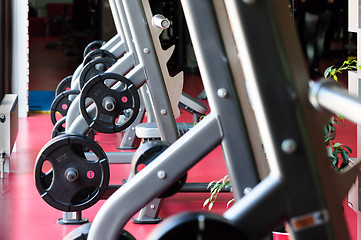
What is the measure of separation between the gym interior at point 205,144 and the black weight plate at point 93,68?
17 mm

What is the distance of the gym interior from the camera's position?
0.95 m

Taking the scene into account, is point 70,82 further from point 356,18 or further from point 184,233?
point 184,233

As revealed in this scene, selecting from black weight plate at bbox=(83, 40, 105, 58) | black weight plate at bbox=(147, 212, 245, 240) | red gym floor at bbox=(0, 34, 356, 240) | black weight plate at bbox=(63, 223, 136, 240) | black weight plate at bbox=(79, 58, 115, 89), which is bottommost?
red gym floor at bbox=(0, 34, 356, 240)

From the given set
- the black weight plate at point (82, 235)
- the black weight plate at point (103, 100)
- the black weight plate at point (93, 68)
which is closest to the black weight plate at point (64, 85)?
the black weight plate at point (93, 68)

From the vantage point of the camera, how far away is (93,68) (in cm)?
418

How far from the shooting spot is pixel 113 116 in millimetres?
2936

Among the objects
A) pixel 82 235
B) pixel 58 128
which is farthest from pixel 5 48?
pixel 82 235

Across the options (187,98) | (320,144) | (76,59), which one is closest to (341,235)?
(320,144)

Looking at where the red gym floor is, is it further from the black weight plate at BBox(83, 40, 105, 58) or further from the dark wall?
the black weight plate at BBox(83, 40, 105, 58)

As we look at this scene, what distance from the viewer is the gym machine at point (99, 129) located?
7.36ft

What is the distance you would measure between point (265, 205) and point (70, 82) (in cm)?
436

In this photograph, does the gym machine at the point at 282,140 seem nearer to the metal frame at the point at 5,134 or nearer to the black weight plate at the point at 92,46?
the metal frame at the point at 5,134

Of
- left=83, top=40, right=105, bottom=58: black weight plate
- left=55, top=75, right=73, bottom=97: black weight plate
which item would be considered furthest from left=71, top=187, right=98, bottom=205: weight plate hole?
left=83, top=40, right=105, bottom=58: black weight plate

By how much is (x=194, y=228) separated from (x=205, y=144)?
544mm
